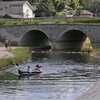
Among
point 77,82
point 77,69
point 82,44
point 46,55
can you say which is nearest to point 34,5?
point 82,44

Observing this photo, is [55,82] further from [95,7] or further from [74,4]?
[95,7]

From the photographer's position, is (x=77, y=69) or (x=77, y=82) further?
(x=77, y=69)

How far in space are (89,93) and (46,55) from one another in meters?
47.5

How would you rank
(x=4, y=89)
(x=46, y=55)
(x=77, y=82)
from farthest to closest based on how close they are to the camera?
(x=46, y=55) < (x=77, y=82) < (x=4, y=89)

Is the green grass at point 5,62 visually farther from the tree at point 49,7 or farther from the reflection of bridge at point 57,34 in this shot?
the tree at point 49,7

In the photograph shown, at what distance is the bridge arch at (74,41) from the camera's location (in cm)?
10210

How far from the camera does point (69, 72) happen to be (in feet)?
210

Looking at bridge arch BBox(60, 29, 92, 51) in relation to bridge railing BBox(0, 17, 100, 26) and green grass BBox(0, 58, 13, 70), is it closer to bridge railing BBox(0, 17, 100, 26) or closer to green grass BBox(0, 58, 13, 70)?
bridge railing BBox(0, 17, 100, 26)

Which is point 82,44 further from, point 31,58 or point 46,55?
point 31,58

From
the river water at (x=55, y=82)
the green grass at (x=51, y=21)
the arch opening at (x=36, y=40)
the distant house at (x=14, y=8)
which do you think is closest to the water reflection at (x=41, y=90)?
the river water at (x=55, y=82)

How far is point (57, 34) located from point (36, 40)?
1147cm

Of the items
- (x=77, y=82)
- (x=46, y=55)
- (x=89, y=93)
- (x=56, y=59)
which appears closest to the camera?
(x=89, y=93)

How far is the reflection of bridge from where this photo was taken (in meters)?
96.5

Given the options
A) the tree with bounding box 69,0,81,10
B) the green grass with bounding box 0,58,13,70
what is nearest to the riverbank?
the green grass with bounding box 0,58,13,70
